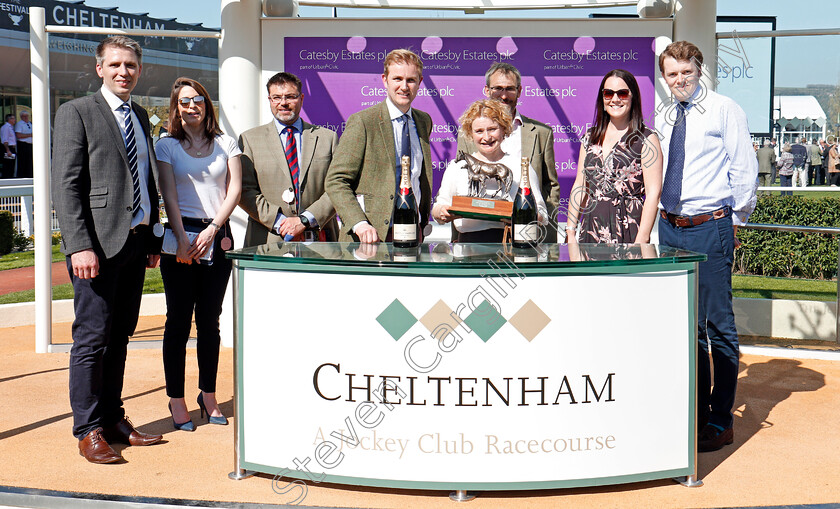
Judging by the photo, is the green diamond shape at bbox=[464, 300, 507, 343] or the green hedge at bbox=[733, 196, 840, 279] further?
the green hedge at bbox=[733, 196, 840, 279]

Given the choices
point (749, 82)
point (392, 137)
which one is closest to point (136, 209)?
point (392, 137)

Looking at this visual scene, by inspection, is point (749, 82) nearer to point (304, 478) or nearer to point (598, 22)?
point (598, 22)

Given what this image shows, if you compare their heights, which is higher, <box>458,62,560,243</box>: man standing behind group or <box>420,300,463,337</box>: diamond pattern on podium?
<box>458,62,560,243</box>: man standing behind group

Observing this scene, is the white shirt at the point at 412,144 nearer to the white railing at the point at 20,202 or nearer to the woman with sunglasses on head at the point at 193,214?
the woman with sunglasses on head at the point at 193,214

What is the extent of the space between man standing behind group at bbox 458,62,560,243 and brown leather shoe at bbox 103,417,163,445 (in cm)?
224

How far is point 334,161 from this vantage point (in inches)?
166

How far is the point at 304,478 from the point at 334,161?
1.66 metres

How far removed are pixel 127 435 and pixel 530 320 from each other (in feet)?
6.94

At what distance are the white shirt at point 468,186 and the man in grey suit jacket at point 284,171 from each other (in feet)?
2.45

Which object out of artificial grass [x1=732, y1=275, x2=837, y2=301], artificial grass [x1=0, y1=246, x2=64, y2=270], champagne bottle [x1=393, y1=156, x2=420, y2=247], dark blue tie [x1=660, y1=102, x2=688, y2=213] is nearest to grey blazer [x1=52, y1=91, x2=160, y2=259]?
champagne bottle [x1=393, y1=156, x2=420, y2=247]

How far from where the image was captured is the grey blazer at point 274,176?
4500 mm

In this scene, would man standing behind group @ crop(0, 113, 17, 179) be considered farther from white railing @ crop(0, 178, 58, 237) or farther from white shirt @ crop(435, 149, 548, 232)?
white shirt @ crop(435, 149, 548, 232)

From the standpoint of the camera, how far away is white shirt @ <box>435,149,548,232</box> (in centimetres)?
404

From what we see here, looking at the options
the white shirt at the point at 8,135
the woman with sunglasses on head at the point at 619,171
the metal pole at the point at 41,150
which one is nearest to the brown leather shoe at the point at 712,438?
the woman with sunglasses on head at the point at 619,171
